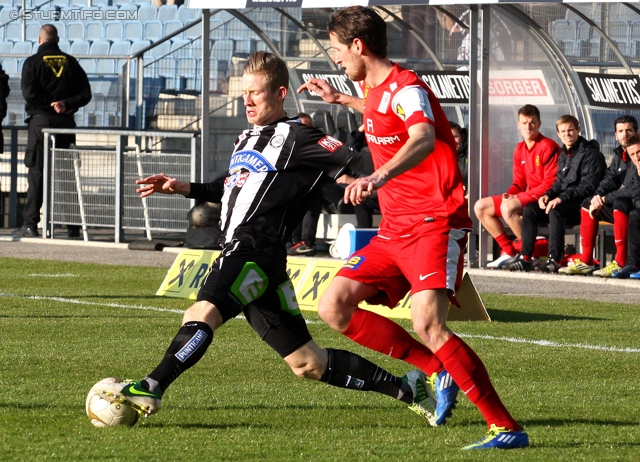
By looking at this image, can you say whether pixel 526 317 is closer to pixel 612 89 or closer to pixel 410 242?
pixel 410 242

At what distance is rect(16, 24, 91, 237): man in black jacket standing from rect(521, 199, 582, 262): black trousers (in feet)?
22.0

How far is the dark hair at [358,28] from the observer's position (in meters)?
5.62

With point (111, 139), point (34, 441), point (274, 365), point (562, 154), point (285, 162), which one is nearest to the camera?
point (34, 441)

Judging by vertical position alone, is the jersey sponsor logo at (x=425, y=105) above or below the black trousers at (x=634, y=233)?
above

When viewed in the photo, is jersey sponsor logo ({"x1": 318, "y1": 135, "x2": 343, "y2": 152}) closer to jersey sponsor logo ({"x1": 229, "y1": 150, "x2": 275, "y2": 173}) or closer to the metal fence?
jersey sponsor logo ({"x1": 229, "y1": 150, "x2": 275, "y2": 173})

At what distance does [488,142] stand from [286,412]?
30.4 ft

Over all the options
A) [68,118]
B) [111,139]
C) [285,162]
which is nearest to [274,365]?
[285,162]

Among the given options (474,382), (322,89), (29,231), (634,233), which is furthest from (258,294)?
(29,231)

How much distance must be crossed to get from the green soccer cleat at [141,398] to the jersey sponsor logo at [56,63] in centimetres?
1273

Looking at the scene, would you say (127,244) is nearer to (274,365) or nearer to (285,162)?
(274,365)

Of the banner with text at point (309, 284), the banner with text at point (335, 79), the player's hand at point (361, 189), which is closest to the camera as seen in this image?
the player's hand at point (361, 189)

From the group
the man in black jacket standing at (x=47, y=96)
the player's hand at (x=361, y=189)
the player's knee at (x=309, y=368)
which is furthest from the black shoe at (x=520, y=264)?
the player's hand at (x=361, y=189)

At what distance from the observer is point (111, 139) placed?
63.8 ft

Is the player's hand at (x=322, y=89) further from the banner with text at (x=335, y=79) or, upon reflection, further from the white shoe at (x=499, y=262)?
the banner with text at (x=335, y=79)
